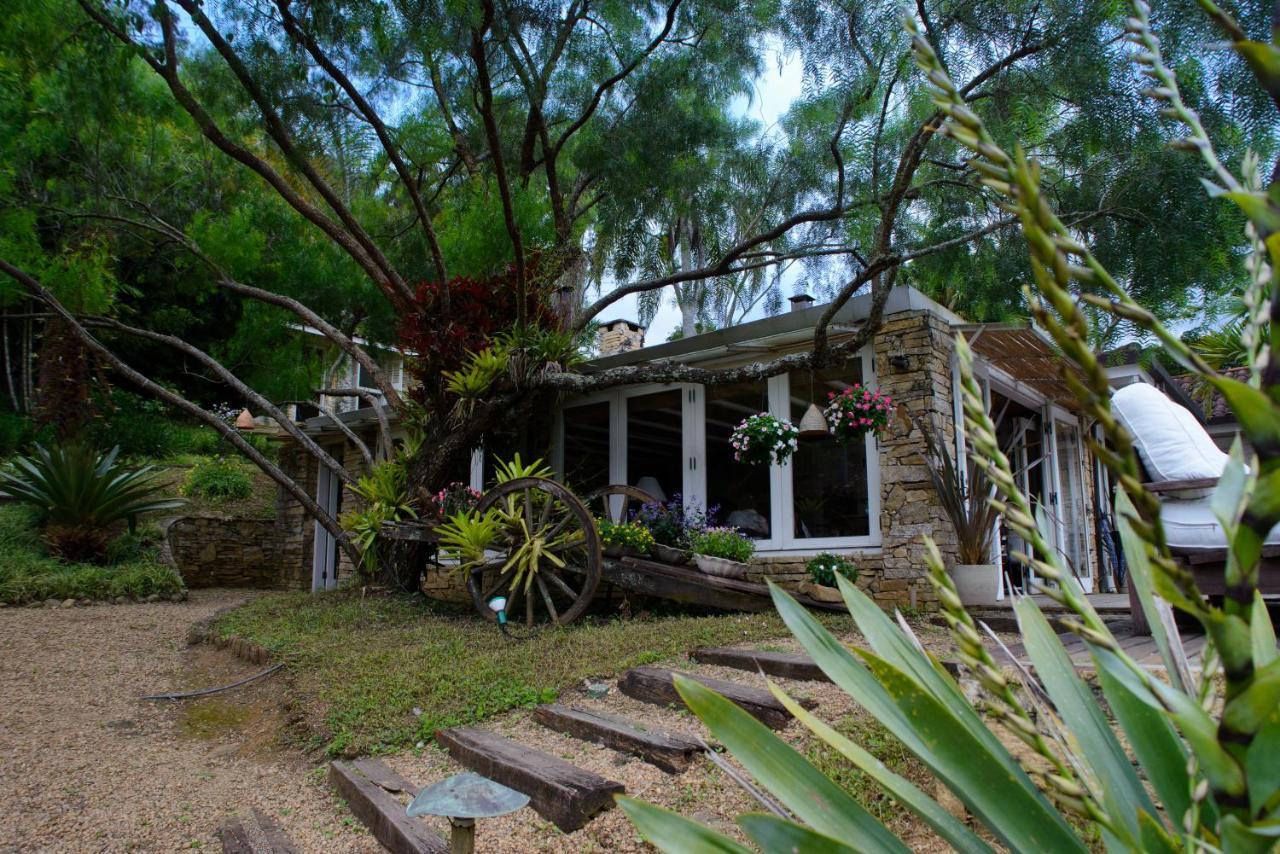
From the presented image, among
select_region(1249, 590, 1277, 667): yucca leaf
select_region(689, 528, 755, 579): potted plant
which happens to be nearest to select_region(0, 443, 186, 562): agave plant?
select_region(689, 528, 755, 579): potted plant

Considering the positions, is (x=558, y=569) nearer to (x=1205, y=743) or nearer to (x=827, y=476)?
(x=827, y=476)

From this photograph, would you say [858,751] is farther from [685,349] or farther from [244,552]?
[244,552]

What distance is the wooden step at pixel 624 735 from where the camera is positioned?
10.8 feet

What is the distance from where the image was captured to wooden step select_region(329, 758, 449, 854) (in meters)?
2.76

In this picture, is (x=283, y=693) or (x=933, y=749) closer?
(x=933, y=749)

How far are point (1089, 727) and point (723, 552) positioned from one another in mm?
5860

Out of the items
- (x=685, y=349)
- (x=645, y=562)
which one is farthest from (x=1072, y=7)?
(x=645, y=562)

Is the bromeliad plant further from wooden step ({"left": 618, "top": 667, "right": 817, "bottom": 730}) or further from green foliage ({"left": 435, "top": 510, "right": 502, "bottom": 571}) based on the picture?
green foliage ({"left": 435, "top": 510, "right": 502, "bottom": 571})

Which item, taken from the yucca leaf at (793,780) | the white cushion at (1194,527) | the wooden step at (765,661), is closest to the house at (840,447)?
the white cushion at (1194,527)

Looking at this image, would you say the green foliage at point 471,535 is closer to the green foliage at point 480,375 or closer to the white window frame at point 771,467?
the green foliage at point 480,375

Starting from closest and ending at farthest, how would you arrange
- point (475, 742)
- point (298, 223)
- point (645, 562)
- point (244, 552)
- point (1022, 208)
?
point (1022, 208), point (475, 742), point (645, 562), point (298, 223), point (244, 552)

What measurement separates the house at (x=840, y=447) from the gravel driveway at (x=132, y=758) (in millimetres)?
3857

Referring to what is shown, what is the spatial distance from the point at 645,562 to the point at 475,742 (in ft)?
9.63

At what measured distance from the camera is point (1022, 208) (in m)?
0.48
